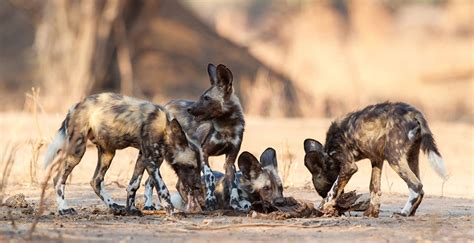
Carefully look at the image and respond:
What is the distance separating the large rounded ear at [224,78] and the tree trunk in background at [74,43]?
1131cm

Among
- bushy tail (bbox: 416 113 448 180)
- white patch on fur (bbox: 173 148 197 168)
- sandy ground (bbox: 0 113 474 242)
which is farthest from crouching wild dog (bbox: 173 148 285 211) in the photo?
bushy tail (bbox: 416 113 448 180)

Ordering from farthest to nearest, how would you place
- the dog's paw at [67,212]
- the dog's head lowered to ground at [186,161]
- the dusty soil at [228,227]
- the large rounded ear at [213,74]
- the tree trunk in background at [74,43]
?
the tree trunk in background at [74,43], the large rounded ear at [213,74], the dog's head lowered to ground at [186,161], the dog's paw at [67,212], the dusty soil at [228,227]

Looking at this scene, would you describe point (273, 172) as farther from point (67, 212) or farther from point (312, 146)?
point (67, 212)

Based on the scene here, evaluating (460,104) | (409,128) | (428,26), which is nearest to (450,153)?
(409,128)

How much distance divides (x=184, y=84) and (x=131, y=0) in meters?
3.89

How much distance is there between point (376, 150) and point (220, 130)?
1.33 meters

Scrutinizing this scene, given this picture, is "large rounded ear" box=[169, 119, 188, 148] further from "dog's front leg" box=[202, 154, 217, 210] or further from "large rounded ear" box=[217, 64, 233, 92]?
"large rounded ear" box=[217, 64, 233, 92]

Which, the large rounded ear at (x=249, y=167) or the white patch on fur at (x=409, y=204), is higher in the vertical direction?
the large rounded ear at (x=249, y=167)

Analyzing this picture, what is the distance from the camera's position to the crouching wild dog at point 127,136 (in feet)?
26.4

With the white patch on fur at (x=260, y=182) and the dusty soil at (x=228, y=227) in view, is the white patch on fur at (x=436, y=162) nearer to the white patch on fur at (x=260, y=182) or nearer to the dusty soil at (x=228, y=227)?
the dusty soil at (x=228, y=227)

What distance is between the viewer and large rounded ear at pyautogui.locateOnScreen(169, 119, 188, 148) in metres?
8.05

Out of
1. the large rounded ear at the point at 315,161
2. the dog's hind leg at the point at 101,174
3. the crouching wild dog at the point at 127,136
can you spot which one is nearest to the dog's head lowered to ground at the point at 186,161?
the crouching wild dog at the point at 127,136

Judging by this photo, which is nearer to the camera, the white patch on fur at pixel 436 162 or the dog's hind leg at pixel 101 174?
the white patch on fur at pixel 436 162

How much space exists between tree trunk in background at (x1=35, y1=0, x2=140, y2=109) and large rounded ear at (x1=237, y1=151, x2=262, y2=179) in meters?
11.6
